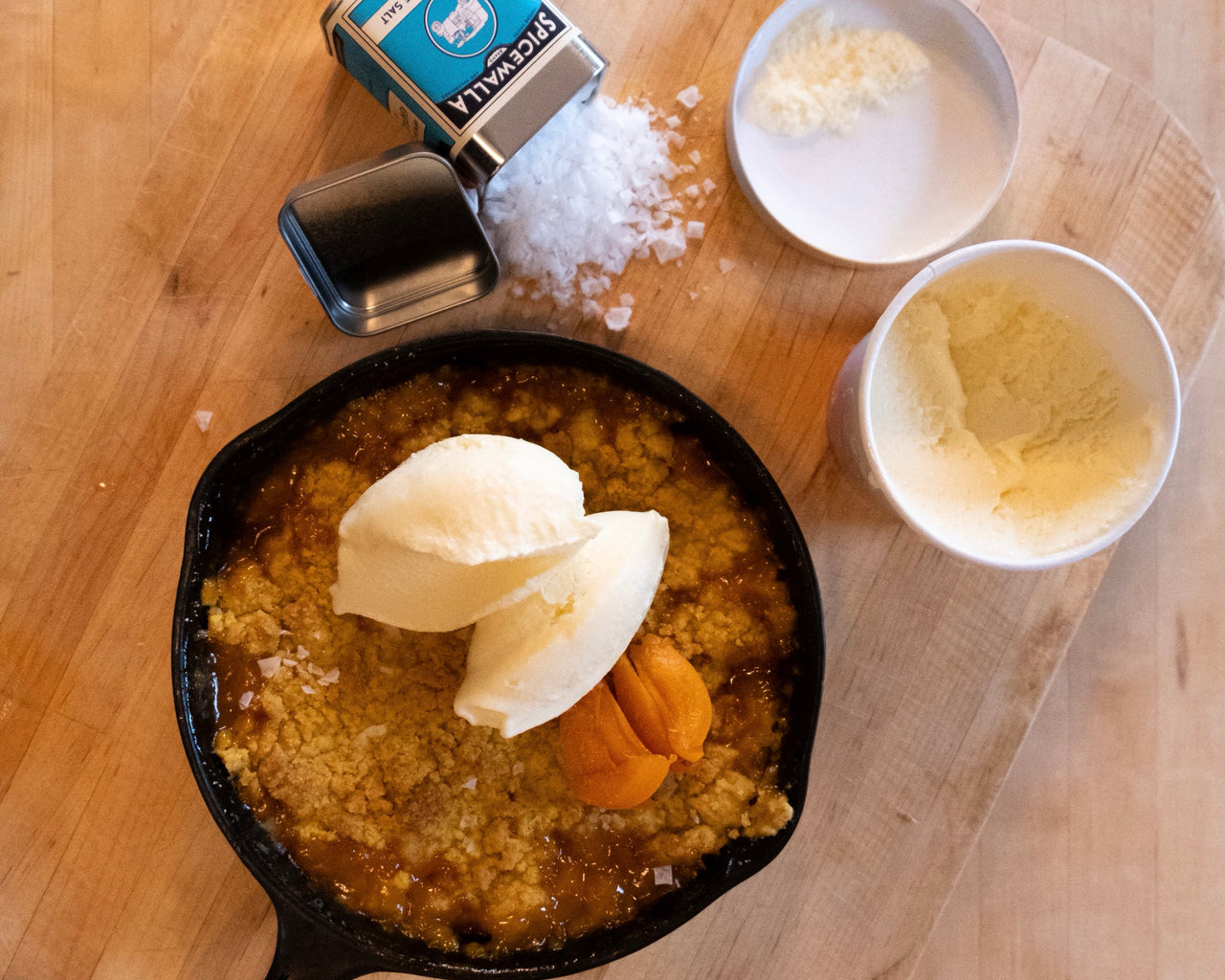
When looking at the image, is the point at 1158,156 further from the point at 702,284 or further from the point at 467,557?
the point at 467,557

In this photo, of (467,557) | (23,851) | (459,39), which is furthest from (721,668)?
(23,851)

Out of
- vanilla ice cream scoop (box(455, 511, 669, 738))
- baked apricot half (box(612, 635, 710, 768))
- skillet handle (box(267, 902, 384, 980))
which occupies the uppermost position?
vanilla ice cream scoop (box(455, 511, 669, 738))

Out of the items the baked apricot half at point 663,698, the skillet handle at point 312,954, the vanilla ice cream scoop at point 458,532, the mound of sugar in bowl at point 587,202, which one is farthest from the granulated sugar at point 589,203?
the skillet handle at point 312,954

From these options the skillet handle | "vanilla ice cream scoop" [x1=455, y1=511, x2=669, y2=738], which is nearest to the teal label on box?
"vanilla ice cream scoop" [x1=455, y1=511, x2=669, y2=738]

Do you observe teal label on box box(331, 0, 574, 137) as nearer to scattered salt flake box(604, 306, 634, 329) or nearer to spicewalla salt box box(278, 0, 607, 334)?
spicewalla salt box box(278, 0, 607, 334)

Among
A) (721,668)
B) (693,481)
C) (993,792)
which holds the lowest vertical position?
(993,792)
